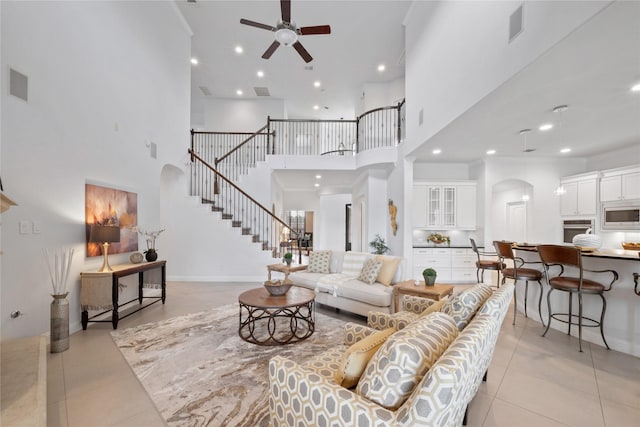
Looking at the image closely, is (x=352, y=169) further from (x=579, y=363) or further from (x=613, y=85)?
(x=579, y=363)

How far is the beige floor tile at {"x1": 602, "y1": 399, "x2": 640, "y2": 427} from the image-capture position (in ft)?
6.63

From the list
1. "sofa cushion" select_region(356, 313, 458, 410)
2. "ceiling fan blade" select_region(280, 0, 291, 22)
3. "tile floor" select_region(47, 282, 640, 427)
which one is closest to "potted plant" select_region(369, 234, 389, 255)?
"tile floor" select_region(47, 282, 640, 427)

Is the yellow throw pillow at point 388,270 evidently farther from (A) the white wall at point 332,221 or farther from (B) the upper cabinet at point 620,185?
(A) the white wall at point 332,221

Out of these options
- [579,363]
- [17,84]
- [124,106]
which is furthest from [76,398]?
[579,363]

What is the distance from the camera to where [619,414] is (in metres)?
2.10

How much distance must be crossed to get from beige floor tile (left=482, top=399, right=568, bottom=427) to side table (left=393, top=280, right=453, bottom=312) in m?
1.28

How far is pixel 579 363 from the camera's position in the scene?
2857 mm

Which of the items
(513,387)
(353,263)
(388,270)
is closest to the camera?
(513,387)

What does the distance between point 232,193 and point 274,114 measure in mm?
3903

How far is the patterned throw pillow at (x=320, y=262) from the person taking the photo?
4.99 m

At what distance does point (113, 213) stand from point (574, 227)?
886 cm

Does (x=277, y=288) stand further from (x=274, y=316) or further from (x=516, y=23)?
(x=516, y=23)

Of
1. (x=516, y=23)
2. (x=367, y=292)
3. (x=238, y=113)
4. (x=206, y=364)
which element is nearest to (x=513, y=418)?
(x=367, y=292)

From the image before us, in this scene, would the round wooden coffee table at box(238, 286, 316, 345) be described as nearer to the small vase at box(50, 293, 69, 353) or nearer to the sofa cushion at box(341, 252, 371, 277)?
the sofa cushion at box(341, 252, 371, 277)
